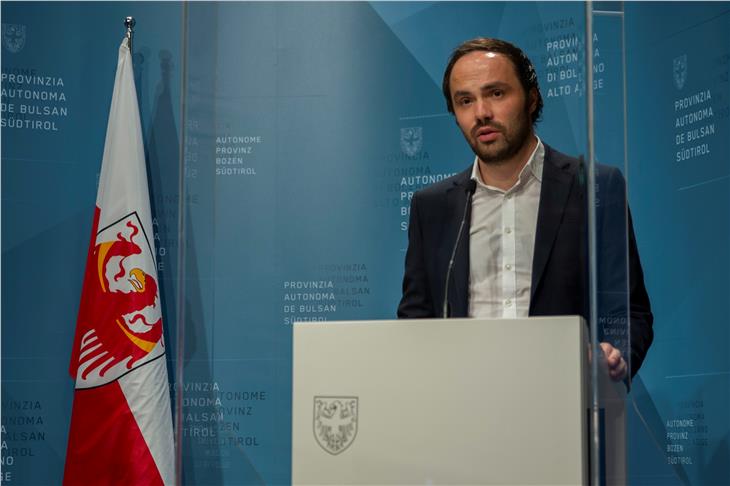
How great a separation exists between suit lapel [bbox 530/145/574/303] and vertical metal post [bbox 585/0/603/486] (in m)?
0.07

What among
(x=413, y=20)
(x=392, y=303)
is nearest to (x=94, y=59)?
(x=413, y=20)

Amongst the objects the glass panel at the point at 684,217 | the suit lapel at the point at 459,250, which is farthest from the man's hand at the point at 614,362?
the glass panel at the point at 684,217

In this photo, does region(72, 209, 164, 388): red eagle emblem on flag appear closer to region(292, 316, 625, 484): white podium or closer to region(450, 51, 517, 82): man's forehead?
region(450, 51, 517, 82): man's forehead

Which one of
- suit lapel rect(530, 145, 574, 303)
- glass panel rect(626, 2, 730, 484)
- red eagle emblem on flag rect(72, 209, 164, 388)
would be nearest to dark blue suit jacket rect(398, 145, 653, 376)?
suit lapel rect(530, 145, 574, 303)

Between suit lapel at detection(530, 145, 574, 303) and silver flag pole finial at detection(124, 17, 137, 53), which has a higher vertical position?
silver flag pole finial at detection(124, 17, 137, 53)

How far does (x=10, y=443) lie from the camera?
14.0 ft

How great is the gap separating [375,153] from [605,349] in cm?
75

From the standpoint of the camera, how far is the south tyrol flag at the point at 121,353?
3803 millimetres

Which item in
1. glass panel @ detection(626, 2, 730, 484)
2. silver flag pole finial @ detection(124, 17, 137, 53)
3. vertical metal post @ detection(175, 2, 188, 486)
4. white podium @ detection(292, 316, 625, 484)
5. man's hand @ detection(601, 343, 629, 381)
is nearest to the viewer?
white podium @ detection(292, 316, 625, 484)

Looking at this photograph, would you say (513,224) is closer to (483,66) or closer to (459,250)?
(459,250)

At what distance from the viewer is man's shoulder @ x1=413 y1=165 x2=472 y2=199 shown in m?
2.02

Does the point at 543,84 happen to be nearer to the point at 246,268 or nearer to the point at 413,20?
the point at 413,20

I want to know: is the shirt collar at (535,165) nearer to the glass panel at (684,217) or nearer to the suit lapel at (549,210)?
the suit lapel at (549,210)

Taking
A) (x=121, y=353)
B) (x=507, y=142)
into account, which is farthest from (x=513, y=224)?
(x=121, y=353)
